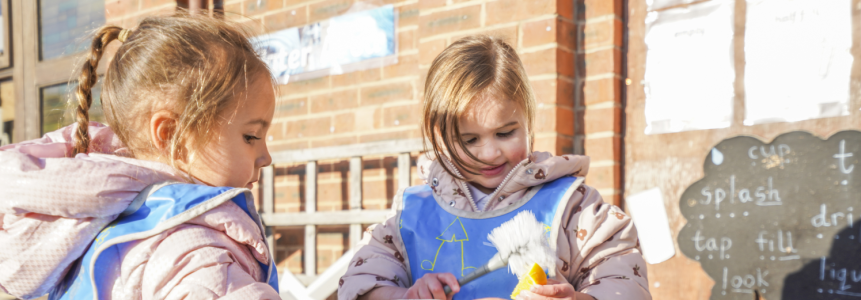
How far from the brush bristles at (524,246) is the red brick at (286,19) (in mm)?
2467

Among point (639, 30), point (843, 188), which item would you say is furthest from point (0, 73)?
point (843, 188)

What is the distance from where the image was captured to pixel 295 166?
10.8 ft

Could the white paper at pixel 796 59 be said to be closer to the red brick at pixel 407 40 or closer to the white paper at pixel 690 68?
the white paper at pixel 690 68

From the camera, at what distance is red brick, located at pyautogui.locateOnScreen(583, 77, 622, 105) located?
2.32m

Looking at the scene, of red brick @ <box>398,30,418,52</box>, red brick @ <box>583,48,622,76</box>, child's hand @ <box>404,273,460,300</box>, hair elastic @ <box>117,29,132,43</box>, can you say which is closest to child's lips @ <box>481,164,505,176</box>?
child's hand @ <box>404,273,460,300</box>

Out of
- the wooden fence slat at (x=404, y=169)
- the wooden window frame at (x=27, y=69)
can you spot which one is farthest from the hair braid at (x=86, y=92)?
the wooden window frame at (x=27, y=69)

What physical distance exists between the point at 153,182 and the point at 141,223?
94 mm

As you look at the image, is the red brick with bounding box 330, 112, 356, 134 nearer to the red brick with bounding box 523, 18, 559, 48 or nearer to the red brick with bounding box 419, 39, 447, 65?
the red brick with bounding box 419, 39, 447, 65

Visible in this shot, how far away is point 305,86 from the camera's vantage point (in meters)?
3.30

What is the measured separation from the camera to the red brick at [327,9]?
3.14m

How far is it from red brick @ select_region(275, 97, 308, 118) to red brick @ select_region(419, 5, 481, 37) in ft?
3.03

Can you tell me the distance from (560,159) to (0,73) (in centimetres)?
454

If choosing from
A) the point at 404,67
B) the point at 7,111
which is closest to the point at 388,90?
the point at 404,67

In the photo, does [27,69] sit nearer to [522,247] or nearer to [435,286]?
[435,286]
